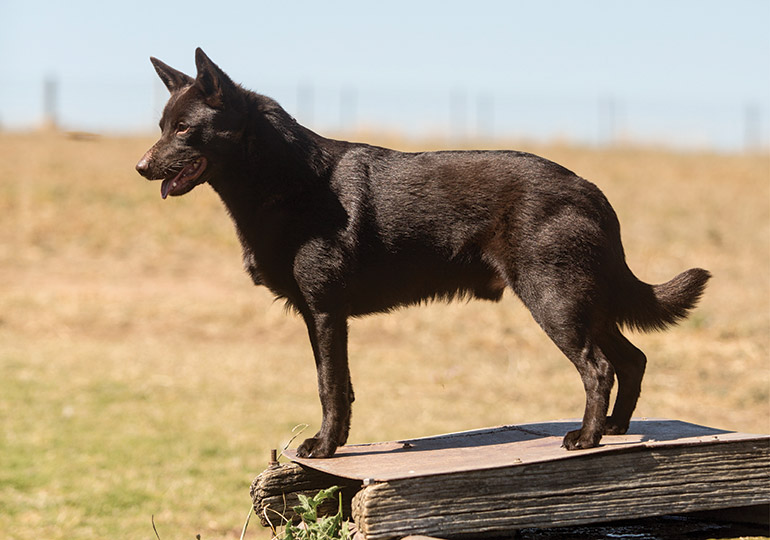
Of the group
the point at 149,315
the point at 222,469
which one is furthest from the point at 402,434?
the point at 149,315

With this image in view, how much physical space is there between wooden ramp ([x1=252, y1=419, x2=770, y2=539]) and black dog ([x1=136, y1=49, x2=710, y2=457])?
6.4 inches

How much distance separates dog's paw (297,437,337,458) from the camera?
3967mm

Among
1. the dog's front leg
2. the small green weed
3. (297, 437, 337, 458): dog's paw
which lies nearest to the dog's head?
the dog's front leg

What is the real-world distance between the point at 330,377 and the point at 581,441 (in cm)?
106

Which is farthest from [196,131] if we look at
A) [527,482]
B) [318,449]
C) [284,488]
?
[527,482]

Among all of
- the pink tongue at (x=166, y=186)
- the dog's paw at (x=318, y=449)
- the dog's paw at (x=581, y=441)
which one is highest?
the pink tongue at (x=166, y=186)

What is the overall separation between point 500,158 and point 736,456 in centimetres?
155

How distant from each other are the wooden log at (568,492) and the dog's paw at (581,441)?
0.12m

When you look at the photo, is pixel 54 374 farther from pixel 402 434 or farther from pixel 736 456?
pixel 736 456

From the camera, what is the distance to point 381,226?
12.9 ft

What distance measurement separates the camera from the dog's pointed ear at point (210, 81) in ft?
12.5

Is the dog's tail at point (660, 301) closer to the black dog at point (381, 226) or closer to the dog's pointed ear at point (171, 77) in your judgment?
the black dog at point (381, 226)

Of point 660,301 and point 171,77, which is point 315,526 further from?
point 171,77

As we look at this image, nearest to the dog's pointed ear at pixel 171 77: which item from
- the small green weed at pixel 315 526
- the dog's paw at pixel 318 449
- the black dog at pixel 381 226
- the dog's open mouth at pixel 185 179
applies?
the black dog at pixel 381 226
